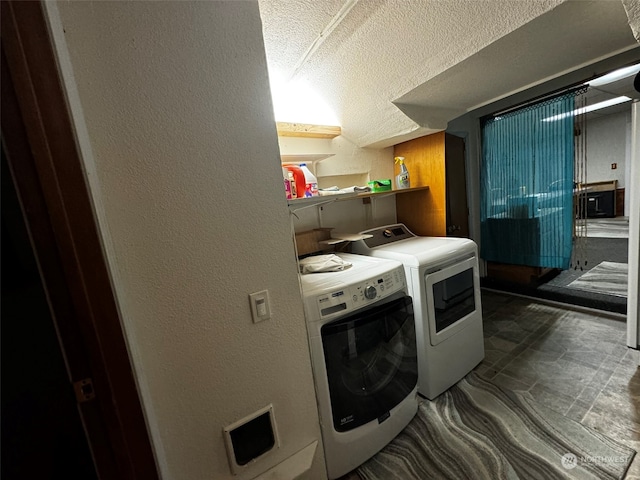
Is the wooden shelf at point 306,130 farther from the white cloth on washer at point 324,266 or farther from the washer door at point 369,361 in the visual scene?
the washer door at point 369,361

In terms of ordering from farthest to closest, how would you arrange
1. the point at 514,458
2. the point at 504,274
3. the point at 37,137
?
the point at 504,274 < the point at 514,458 < the point at 37,137

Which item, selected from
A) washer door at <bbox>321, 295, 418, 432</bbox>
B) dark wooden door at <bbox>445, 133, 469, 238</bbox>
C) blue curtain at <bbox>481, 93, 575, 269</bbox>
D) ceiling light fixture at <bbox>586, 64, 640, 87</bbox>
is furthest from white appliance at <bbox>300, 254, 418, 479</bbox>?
→ ceiling light fixture at <bbox>586, 64, 640, 87</bbox>

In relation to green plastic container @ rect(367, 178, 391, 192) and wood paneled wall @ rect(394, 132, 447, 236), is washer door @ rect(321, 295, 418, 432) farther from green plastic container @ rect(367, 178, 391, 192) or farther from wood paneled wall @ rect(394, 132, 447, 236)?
wood paneled wall @ rect(394, 132, 447, 236)

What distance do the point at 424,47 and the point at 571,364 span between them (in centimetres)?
239

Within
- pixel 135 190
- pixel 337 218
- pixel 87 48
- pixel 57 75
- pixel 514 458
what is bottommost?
pixel 514 458

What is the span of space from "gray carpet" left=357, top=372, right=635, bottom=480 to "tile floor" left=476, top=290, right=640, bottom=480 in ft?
0.31

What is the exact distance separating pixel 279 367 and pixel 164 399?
397 mm

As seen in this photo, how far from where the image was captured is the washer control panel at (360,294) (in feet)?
4.05

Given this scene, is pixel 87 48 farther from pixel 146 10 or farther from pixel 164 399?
pixel 164 399

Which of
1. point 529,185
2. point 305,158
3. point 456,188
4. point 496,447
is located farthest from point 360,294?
point 529,185

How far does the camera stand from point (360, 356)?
133cm

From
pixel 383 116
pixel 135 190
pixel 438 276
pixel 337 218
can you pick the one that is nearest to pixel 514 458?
pixel 438 276

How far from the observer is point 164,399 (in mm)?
834

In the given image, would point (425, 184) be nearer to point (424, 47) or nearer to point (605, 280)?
point (424, 47)
